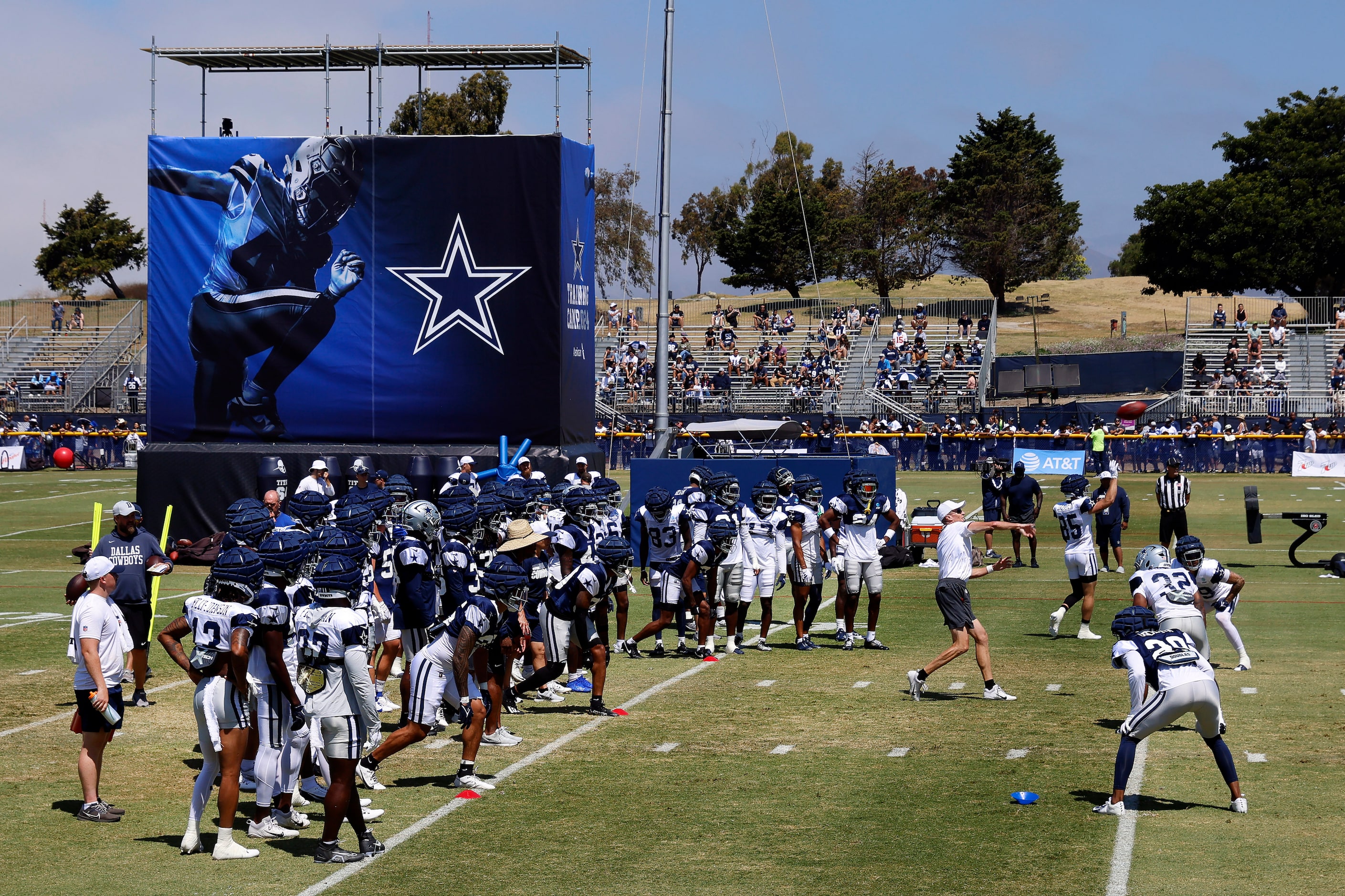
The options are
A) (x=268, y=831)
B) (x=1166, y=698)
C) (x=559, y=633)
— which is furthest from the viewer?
(x=559, y=633)

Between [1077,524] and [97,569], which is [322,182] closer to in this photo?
[1077,524]

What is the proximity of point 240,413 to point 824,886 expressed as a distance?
66.3 ft

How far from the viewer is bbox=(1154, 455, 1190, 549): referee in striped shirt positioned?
73.6 ft

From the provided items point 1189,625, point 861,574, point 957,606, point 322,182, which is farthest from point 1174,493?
point 322,182

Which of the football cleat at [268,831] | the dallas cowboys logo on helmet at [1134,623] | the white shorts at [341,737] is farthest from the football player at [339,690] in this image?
the dallas cowboys logo on helmet at [1134,623]

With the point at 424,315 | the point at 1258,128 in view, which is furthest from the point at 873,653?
the point at 1258,128

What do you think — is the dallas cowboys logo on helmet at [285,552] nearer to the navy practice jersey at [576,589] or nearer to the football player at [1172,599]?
the navy practice jersey at [576,589]

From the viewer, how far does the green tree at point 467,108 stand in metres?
77.4

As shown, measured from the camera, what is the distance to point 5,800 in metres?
10.1

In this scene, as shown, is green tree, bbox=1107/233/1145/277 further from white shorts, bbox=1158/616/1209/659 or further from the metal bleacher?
white shorts, bbox=1158/616/1209/659

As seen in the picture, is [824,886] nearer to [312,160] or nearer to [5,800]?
[5,800]

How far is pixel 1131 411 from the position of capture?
48.7 metres

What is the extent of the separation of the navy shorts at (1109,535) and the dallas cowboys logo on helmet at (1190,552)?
1037 centimetres

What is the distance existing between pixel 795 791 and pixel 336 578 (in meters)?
3.81
